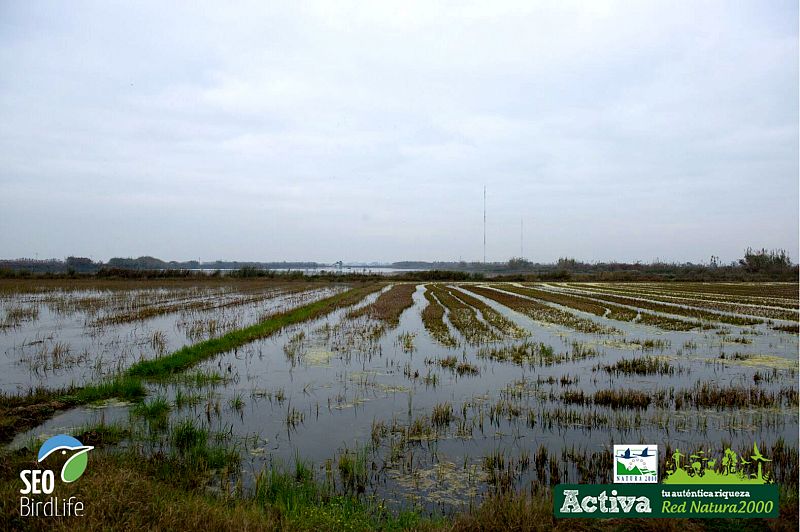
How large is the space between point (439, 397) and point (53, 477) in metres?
5.93

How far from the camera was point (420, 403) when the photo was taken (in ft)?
27.7

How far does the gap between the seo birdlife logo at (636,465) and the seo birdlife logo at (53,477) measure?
5452 mm

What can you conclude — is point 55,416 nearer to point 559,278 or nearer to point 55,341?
point 55,341

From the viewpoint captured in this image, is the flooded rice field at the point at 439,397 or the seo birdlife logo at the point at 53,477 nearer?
the seo birdlife logo at the point at 53,477

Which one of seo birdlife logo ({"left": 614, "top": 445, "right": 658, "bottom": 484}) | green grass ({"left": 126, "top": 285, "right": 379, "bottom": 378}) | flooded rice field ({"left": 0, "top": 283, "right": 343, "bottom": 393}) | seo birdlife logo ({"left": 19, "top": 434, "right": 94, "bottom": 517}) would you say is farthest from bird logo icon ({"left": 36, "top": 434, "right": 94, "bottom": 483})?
seo birdlife logo ({"left": 614, "top": 445, "right": 658, "bottom": 484})

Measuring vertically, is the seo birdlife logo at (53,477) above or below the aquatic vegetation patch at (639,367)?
above

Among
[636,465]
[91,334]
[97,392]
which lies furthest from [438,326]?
[636,465]

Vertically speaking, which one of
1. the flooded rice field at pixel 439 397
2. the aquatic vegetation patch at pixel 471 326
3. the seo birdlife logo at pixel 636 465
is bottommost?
the flooded rice field at pixel 439 397

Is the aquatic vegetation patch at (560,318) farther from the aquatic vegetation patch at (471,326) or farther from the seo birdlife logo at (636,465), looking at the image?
the seo birdlife logo at (636,465)

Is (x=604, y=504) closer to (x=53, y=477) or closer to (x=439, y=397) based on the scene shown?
(x=439, y=397)

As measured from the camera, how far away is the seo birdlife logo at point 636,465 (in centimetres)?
510

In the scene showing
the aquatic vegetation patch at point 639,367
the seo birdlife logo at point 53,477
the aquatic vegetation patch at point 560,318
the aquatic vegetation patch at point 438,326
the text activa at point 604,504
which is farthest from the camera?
the aquatic vegetation patch at point 560,318

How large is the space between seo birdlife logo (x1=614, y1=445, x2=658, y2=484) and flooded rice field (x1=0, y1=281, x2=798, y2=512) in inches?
10.2

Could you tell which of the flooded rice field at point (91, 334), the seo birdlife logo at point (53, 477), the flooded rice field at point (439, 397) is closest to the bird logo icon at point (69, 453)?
the seo birdlife logo at point (53, 477)
